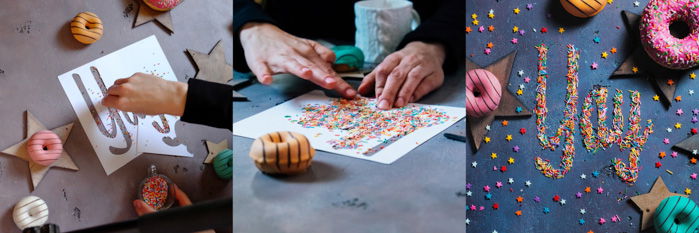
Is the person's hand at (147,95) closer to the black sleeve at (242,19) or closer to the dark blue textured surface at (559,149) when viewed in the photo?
the black sleeve at (242,19)

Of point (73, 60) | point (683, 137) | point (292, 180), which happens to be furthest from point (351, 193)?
point (683, 137)

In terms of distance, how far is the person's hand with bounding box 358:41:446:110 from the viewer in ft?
3.78

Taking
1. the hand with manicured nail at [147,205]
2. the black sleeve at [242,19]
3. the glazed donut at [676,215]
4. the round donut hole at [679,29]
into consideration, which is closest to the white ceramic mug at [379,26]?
the black sleeve at [242,19]

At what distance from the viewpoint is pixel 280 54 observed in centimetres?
108

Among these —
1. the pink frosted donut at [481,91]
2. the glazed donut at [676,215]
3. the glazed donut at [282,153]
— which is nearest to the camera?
the glazed donut at [282,153]

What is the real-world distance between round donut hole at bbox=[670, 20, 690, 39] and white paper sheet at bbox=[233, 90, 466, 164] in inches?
26.7

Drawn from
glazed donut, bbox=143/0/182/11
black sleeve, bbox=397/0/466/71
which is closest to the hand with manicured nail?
glazed donut, bbox=143/0/182/11

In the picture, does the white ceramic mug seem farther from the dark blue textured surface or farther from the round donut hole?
the round donut hole

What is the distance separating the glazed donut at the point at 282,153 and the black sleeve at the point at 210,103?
116mm

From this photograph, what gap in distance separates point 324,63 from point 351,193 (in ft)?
0.75

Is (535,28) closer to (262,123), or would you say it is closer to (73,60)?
(262,123)

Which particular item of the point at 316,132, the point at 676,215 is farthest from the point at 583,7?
the point at 316,132

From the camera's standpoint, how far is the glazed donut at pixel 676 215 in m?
1.51

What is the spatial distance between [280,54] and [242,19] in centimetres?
9
